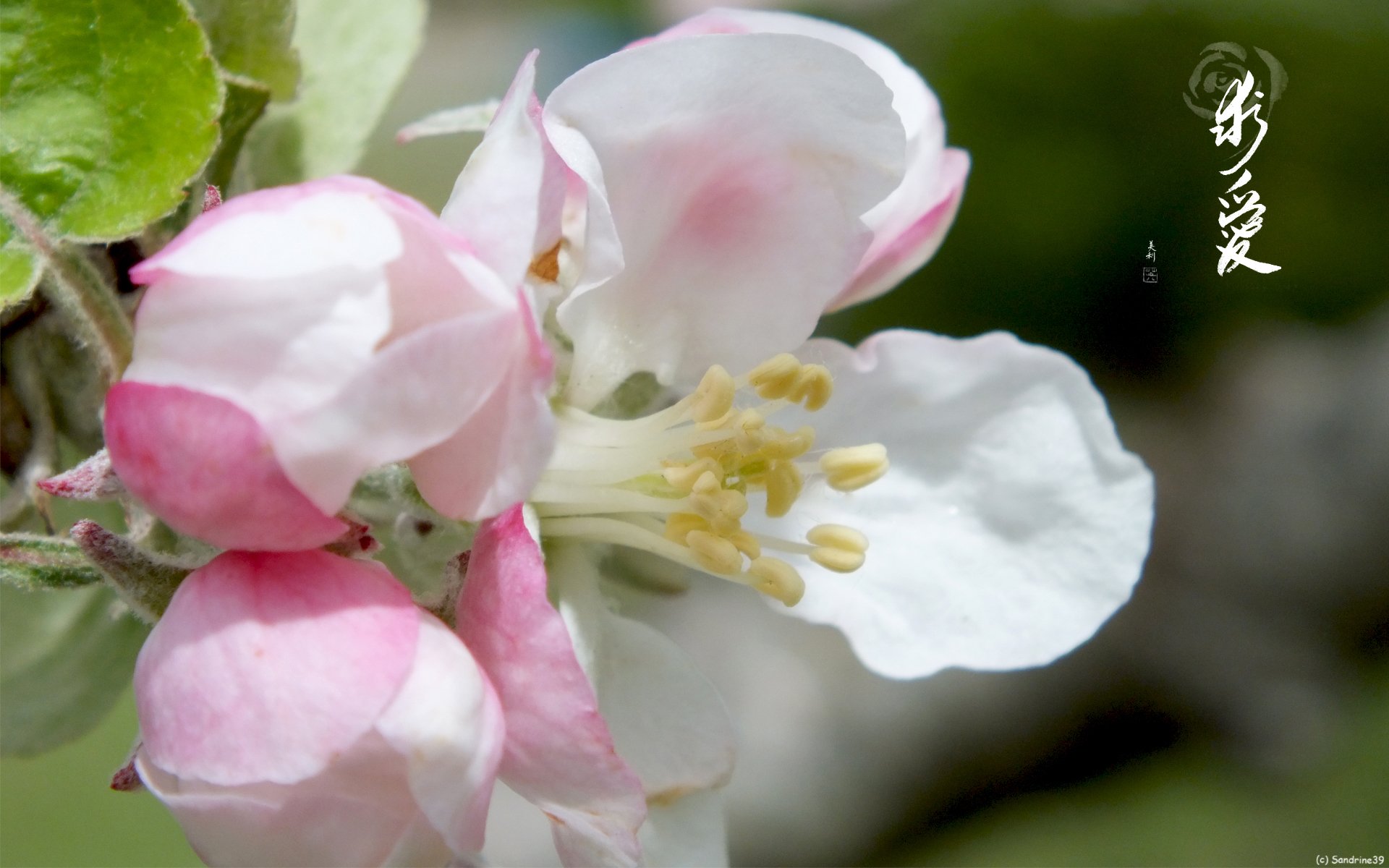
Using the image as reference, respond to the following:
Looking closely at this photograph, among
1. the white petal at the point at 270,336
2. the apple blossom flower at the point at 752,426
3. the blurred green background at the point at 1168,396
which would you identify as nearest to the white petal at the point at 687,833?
the apple blossom flower at the point at 752,426

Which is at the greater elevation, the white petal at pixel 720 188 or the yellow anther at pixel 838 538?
the white petal at pixel 720 188

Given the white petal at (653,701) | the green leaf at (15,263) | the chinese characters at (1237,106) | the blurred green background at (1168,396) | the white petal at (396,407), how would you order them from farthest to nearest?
the blurred green background at (1168,396), the chinese characters at (1237,106), the white petal at (653,701), the green leaf at (15,263), the white petal at (396,407)

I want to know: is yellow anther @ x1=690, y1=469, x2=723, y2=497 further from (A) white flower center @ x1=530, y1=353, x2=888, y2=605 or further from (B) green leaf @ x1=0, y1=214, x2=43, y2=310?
(B) green leaf @ x1=0, y1=214, x2=43, y2=310

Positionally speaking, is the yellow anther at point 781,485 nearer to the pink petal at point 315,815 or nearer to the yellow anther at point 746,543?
the yellow anther at point 746,543

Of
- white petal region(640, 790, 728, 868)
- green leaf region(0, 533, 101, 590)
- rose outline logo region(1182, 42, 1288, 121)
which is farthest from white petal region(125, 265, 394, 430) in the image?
rose outline logo region(1182, 42, 1288, 121)

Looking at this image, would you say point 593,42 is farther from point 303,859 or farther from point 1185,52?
point 303,859

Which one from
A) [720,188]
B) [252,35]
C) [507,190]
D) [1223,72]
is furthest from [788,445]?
[1223,72]

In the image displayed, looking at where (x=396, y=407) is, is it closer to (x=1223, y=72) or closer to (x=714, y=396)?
(x=714, y=396)
